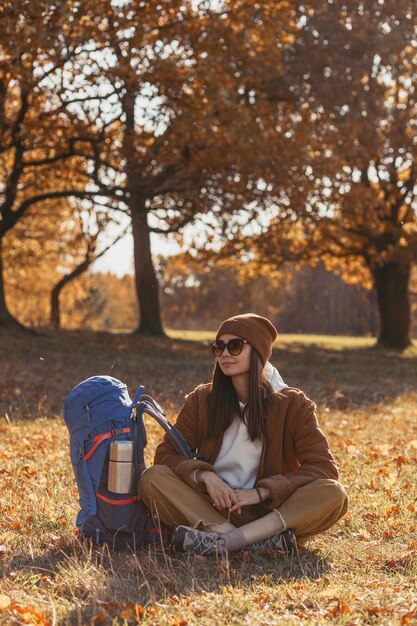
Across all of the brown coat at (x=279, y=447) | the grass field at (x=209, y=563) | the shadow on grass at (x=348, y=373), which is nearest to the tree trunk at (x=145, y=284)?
the shadow on grass at (x=348, y=373)

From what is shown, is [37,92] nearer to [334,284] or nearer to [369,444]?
[369,444]

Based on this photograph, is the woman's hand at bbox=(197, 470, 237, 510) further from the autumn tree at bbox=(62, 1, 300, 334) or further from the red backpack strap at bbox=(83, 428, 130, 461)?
the autumn tree at bbox=(62, 1, 300, 334)

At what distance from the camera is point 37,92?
49.8 feet

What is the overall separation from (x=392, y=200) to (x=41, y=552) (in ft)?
69.9

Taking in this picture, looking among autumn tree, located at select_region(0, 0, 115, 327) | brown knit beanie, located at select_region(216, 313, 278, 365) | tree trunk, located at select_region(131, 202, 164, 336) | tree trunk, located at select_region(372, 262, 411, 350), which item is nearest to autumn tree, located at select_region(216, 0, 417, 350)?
tree trunk, located at select_region(372, 262, 411, 350)

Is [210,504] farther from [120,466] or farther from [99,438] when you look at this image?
[99,438]

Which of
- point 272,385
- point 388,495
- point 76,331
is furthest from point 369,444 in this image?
point 76,331

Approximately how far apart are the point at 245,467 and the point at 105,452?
33.4 inches

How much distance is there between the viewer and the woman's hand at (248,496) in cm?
436

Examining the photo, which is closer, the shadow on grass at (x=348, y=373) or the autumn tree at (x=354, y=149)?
the shadow on grass at (x=348, y=373)

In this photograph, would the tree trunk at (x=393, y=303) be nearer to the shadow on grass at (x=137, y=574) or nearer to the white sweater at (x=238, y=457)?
the white sweater at (x=238, y=457)

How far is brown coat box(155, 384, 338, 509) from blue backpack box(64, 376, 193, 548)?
17cm

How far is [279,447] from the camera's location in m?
4.62

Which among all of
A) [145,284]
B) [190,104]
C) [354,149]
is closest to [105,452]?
[190,104]
